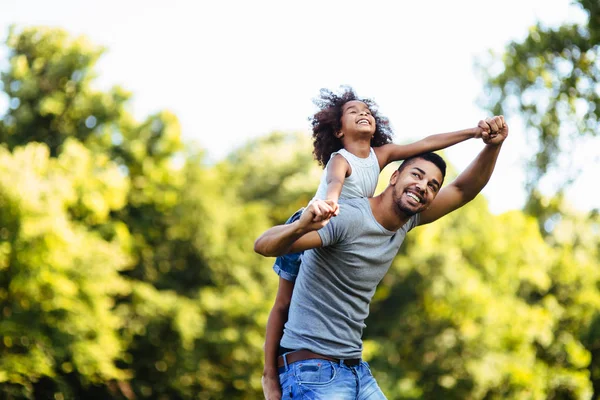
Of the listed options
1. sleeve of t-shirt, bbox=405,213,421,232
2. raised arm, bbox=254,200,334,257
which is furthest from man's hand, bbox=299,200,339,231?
sleeve of t-shirt, bbox=405,213,421,232

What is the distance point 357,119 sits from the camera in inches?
157

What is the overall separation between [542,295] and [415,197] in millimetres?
28887

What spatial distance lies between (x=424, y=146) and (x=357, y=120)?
0.36 metres

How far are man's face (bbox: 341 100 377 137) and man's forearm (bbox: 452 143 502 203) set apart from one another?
54cm

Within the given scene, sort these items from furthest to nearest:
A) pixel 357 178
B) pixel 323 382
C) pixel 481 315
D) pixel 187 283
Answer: pixel 187 283 < pixel 481 315 < pixel 357 178 < pixel 323 382

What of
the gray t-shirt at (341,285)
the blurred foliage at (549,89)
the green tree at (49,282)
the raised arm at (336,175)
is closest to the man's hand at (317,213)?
the raised arm at (336,175)

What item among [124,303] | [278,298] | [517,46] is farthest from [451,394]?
[278,298]

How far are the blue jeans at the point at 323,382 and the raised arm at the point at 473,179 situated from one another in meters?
0.87

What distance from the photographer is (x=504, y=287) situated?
2814 cm

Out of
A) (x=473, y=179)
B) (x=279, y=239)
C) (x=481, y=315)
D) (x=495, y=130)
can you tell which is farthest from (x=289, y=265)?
(x=481, y=315)

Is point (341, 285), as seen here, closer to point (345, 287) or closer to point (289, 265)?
point (345, 287)

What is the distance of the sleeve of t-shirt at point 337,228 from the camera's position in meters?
3.55

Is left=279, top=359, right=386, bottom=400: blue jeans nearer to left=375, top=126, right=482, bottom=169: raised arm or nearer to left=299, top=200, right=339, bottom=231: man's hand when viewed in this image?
left=299, top=200, right=339, bottom=231: man's hand

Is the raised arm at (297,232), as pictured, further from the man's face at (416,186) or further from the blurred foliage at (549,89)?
the blurred foliage at (549,89)
